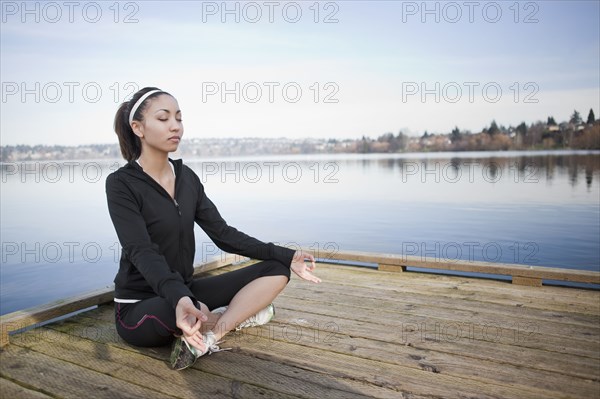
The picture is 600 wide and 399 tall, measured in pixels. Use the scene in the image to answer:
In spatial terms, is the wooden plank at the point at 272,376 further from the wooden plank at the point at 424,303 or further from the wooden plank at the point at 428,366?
the wooden plank at the point at 424,303

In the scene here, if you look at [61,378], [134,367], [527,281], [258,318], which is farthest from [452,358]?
[61,378]

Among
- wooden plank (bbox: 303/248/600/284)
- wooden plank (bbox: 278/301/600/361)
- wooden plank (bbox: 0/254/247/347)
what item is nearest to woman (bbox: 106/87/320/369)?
wooden plank (bbox: 278/301/600/361)

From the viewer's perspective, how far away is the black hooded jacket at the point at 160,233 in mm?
2188

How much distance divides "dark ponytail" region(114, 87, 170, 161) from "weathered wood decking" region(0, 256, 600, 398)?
1.00 metres

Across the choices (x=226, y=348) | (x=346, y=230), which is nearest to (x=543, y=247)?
(x=346, y=230)

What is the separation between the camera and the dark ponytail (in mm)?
2492

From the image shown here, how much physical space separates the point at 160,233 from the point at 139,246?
26 cm

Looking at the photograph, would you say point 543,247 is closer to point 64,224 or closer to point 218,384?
point 218,384

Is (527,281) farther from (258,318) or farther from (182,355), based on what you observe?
(182,355)

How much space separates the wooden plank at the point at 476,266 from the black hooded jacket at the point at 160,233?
163 centimetres

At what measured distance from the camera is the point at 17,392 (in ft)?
6.70

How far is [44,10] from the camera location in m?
5.35

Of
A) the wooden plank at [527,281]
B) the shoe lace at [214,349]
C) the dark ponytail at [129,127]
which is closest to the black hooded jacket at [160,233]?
the dark ponytail at [129,127]

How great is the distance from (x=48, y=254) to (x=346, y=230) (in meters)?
6.31
